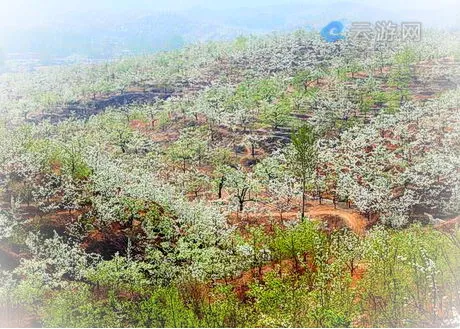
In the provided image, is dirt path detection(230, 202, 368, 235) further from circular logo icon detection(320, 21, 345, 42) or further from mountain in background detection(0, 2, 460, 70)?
circular logo icon detection(320, 21, 345, 42)

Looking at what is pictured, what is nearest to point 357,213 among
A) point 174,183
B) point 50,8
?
point 174,183

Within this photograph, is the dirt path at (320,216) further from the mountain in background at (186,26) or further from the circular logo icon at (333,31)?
the circular logo icon at (333,31)

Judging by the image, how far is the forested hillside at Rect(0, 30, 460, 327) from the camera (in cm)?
954

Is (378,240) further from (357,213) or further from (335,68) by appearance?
(335,68)

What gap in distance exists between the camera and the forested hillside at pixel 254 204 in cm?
954

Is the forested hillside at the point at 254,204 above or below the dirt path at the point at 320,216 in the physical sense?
above

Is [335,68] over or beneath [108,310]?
over

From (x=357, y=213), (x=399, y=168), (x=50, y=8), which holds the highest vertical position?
(x=50, y=8)

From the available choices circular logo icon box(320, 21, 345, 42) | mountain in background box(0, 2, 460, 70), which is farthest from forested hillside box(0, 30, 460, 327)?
mountain in background box(0, 2, 460, 70)

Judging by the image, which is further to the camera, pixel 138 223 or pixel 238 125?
pixel 238 125

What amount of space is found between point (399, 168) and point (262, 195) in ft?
22.2

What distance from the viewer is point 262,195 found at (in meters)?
22.0

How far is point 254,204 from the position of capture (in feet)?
68.7

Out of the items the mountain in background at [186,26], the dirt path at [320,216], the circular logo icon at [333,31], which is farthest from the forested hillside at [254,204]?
the mountain in background at [186,26]
